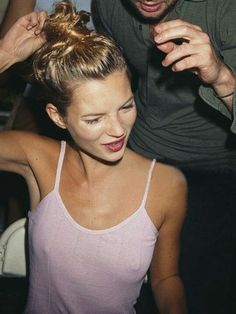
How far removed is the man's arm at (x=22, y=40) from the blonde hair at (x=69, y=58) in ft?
0.21

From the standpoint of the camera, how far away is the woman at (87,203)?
1595mm

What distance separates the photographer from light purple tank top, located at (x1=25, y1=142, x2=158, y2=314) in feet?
5.55

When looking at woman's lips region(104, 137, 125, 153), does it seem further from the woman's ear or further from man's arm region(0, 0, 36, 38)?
man's arm region(0, 0, 36, 38)

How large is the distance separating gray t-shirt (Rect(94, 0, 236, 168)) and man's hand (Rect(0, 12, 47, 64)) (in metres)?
0.46

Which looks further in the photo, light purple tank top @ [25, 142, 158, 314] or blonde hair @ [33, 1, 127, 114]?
light purple tank top @ [25, 142, 158, 314]

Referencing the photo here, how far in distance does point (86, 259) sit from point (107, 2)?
1.09m

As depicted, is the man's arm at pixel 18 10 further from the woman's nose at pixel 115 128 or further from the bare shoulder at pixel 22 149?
the woman's nose at pixel 115 128

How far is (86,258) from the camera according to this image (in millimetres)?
1716

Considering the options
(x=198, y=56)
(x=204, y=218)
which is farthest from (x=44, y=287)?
(x=198, y=56)

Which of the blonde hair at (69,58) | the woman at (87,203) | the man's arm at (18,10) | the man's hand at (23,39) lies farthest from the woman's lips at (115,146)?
the man's arm at (18,10)

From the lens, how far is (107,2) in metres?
2.05

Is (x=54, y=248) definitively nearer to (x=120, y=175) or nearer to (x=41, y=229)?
(x=41, y=229)

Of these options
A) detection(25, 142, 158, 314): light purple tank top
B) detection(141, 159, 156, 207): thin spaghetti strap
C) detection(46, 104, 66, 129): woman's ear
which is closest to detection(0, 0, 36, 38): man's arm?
detection(46, 104, 66, 129): woman's ear

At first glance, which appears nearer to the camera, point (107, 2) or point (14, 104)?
point (107, 2)
